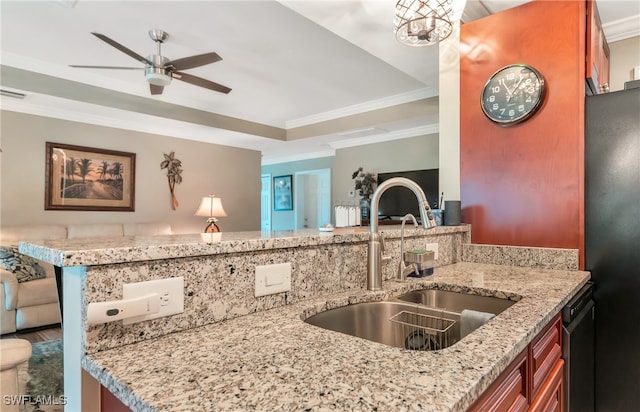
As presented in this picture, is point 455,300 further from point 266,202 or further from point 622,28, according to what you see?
point 266,202

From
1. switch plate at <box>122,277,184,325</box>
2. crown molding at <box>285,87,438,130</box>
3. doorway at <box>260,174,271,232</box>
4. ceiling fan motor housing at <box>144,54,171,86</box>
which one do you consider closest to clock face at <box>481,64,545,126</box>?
switch plate at <box>122,277,184,325</box>

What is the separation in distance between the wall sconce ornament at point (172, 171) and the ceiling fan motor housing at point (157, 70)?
2.25 metres

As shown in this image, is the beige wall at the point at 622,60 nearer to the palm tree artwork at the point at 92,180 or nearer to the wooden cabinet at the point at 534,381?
the wooden cabinet at the point at 534,381

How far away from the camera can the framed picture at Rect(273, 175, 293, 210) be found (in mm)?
7570

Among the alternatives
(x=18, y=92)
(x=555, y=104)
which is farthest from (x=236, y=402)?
(x=18, y=92)

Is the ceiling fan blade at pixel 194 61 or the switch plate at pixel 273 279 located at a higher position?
the ceiling fan blade at pixel 194 61

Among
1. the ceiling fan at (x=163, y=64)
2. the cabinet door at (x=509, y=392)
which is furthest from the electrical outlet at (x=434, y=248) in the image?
the ceiling fan at (x=163, y=64)

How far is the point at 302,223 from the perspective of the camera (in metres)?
7.57

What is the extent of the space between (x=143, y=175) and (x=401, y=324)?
15.2 feet

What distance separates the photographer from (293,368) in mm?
607

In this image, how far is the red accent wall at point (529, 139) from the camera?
1.76 meters

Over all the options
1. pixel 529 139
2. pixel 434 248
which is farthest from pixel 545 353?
pixel 529 139

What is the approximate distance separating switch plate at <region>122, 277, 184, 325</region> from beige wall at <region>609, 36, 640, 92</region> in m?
3.40

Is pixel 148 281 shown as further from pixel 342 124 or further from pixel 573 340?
pixel 342 124
